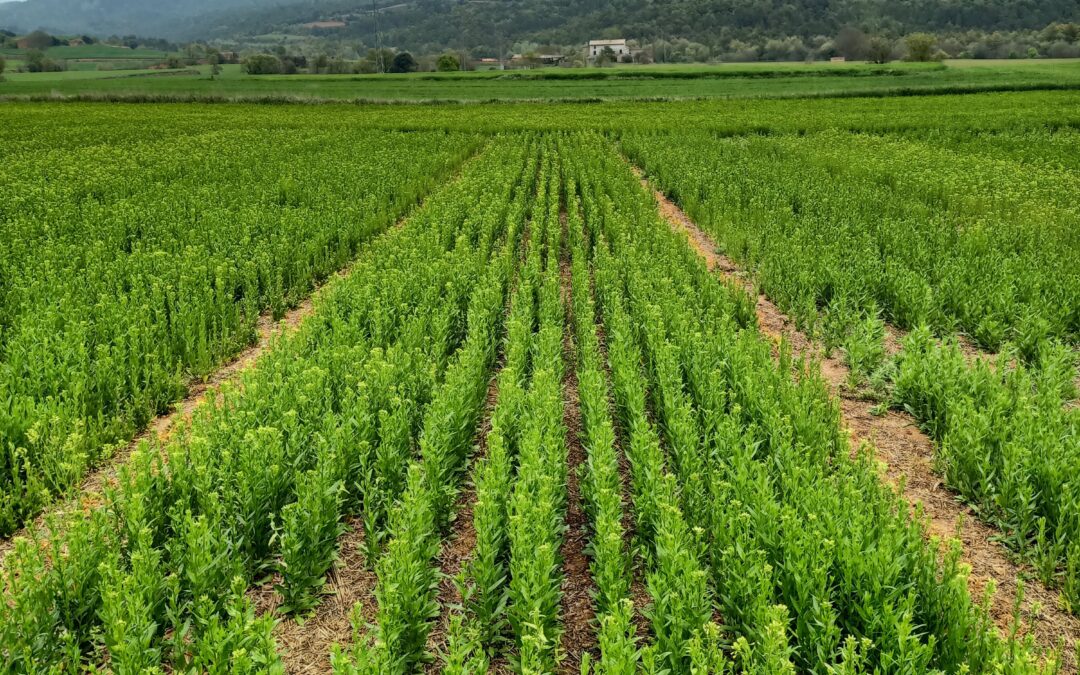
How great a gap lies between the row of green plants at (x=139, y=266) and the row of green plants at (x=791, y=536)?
459 cm

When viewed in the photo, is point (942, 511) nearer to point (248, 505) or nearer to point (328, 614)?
point (328, 614)

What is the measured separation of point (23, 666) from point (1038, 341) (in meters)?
10.1

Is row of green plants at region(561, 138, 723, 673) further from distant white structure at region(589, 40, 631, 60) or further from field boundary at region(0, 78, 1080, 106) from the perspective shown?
distant white structure at region(589, 40, 631, 60)

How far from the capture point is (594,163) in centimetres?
2425

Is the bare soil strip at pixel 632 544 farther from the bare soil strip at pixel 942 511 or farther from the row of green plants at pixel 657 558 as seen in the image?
the bare soil strip at pixel 942 511

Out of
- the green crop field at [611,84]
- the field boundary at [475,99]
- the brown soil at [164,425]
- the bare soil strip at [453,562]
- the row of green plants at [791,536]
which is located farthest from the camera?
the green crop field at [611,84]

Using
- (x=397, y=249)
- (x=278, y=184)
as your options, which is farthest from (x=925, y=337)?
(x=278, y=184)

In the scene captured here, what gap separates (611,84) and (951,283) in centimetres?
7624

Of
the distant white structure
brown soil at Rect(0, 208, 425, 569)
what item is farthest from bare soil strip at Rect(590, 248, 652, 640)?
the distant white structure

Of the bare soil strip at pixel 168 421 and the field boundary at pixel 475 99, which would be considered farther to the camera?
the field boundary at pixel 475 99

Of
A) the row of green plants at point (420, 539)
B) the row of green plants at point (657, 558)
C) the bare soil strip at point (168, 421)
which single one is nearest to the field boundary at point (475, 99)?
the bare soil strip at point (168, 421)

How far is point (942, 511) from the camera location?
5.93 meters

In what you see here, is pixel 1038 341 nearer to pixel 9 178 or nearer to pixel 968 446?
pixel 968 446

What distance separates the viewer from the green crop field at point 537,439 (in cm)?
412
